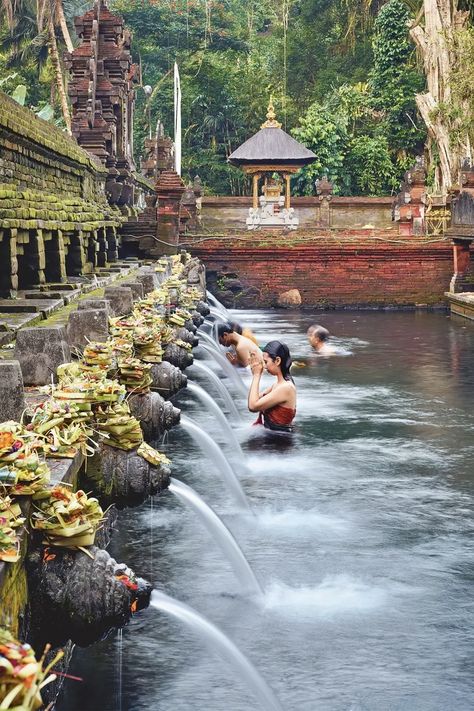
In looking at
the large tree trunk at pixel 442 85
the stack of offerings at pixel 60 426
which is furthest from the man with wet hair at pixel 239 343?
the large tree trunk at pixel 442 85

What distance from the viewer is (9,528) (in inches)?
131

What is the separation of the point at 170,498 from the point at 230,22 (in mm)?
44011

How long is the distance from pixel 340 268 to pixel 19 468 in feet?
72.4

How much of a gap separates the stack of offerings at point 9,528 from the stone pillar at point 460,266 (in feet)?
68.0

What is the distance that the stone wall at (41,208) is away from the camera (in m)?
10.9

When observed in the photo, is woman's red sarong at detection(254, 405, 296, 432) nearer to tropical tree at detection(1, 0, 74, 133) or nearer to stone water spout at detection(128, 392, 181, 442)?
stone water spout at detection(128, 392, 181, 442)

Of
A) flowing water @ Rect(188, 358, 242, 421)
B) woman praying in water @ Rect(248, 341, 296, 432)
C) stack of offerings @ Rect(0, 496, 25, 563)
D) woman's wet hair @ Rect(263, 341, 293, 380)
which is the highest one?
stack of offerings @ Rect(0, 496, 25, 563)

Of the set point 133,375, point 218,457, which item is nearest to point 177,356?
point 218,457

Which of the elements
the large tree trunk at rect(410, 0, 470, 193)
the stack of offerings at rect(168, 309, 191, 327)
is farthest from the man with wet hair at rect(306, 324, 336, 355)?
the large tree trunk at rect(410, 0, 470, 193)

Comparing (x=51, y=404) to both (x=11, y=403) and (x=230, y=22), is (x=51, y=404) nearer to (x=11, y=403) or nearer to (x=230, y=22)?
(x=11, y=403)

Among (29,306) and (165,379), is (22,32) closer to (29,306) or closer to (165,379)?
(29,306)

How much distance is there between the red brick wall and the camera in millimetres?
25266

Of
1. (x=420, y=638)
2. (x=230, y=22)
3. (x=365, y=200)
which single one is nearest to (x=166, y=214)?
(x=365, y=200)

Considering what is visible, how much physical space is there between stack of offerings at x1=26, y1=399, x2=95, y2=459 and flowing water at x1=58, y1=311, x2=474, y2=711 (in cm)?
110
